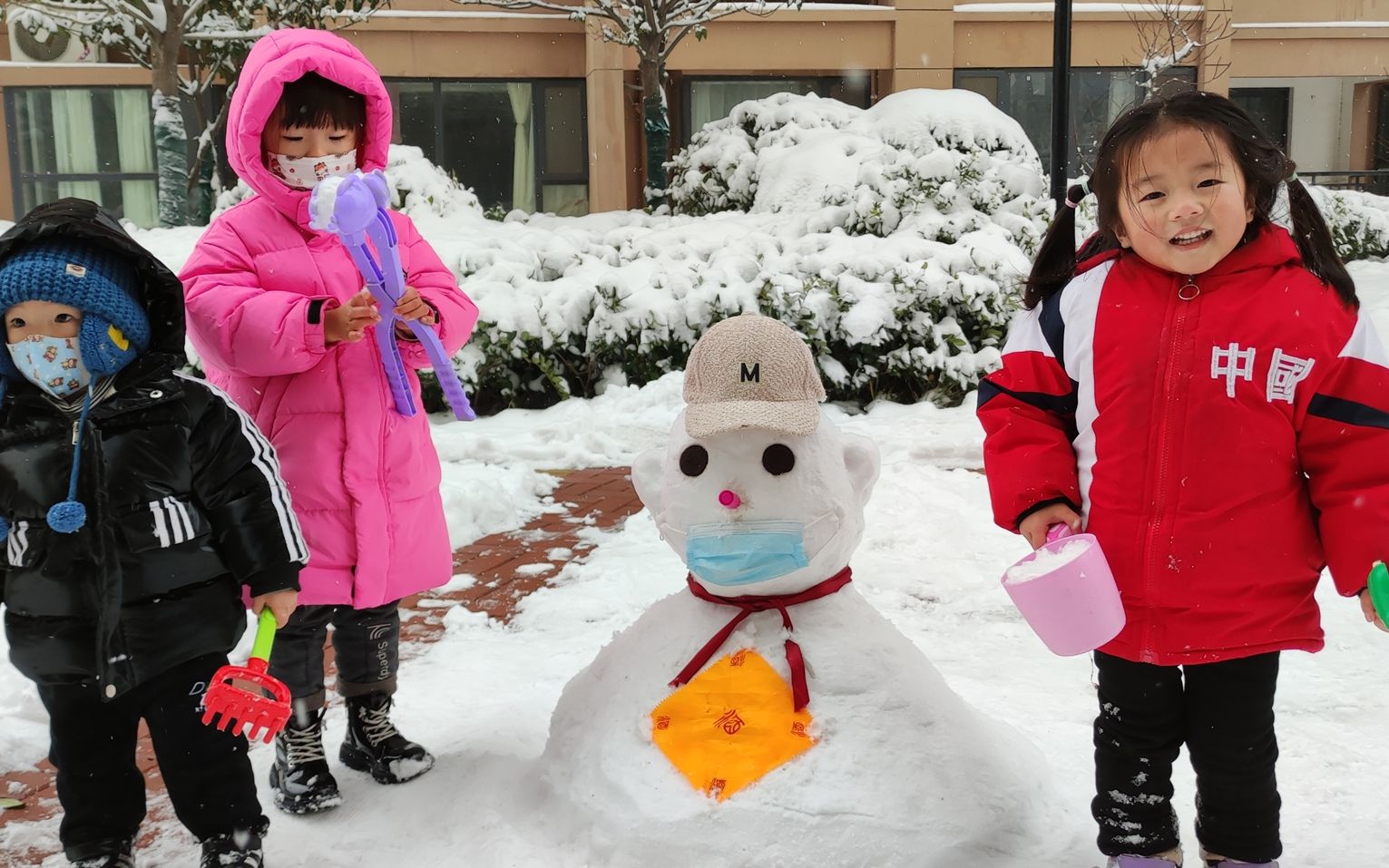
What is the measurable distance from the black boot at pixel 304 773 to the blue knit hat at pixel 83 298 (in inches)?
32.3

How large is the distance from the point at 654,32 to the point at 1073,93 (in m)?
7.41

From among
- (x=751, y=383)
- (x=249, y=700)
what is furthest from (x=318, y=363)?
(x=751, y=383)

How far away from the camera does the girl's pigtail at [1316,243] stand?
1967 mm

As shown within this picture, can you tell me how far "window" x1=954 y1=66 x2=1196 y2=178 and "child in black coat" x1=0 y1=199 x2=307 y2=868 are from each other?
14.8 metres

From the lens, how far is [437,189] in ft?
30.0

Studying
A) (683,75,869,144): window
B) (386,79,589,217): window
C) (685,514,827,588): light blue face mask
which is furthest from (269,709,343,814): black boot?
(683,75,869,144): window

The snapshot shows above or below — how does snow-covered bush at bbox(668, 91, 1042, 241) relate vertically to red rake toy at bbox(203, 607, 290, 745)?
above

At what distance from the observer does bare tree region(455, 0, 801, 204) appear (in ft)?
36.4

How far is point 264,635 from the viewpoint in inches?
83.8

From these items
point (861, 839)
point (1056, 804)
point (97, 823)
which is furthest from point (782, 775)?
point (97, 823)

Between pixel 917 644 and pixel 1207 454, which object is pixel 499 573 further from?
pixel 1207 454

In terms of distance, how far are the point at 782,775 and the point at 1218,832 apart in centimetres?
83

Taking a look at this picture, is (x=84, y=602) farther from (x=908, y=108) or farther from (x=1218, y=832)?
(x=908, y=108)

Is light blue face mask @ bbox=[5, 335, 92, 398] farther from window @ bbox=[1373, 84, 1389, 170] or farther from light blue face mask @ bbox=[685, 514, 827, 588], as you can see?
window @ bbox=[1373, 84, 1389, 170]
